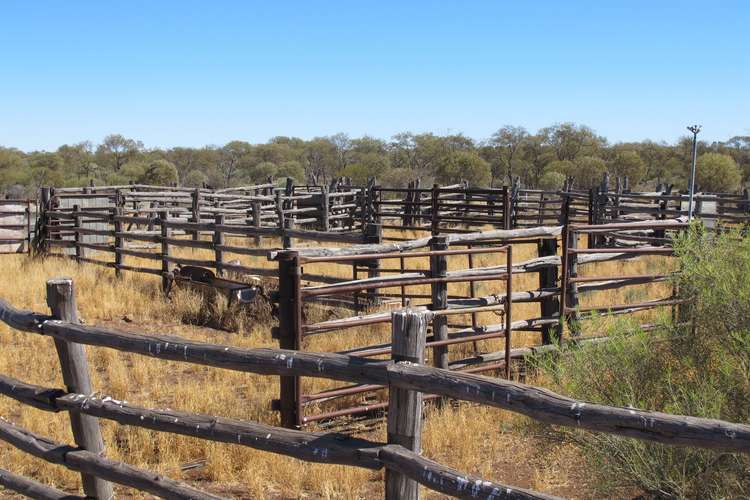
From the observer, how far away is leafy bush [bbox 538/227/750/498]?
4.33 metres

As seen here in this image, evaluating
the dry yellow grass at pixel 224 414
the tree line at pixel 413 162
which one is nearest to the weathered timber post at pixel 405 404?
the dry yellow grass at pixel 224 414

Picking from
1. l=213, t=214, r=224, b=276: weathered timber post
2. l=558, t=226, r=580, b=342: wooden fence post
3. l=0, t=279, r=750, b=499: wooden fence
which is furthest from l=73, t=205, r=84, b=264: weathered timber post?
l=0, t=279, r=750, b=499: wooden fence

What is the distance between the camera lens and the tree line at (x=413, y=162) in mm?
56750

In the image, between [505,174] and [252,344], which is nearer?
[252,344]

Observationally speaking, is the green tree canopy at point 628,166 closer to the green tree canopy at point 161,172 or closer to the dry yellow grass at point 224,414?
the green tree canopy at point 161,172

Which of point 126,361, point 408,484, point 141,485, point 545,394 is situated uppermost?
point 545,394

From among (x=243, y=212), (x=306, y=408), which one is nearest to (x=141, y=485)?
(x=306, y=408)

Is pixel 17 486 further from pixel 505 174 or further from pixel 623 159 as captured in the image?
pixel 505 174

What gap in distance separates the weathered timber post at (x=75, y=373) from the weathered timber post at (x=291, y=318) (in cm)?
198

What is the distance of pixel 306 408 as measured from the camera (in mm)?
6855

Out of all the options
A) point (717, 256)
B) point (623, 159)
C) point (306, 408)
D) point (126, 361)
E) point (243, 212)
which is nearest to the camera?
point (717, 256)

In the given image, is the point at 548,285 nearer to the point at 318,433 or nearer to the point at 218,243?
the point at 318,433

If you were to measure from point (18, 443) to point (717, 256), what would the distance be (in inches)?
200

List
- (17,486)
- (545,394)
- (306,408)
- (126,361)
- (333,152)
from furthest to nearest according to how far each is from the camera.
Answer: (333,152) < (126,361) < (306,408) < (17,486) < (545,394)
